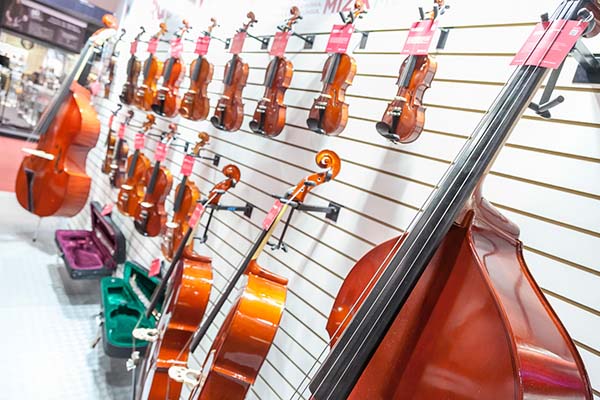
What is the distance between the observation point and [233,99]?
229 centimetres

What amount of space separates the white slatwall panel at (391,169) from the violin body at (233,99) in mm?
256

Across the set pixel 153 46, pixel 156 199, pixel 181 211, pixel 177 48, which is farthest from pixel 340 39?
pixel 153 46

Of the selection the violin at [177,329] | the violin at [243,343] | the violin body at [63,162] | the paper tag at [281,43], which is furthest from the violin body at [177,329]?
the violin body at [63,162]

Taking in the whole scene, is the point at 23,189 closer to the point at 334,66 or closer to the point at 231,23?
the point at 231,23

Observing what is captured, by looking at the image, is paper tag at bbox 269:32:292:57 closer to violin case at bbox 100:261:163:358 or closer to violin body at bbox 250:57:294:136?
violin body at bbox 250:57:294:136

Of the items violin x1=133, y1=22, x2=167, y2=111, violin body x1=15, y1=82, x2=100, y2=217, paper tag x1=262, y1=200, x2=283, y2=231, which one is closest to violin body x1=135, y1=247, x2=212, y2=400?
paper tag x1=262, y1=200, x2=283, y2=231

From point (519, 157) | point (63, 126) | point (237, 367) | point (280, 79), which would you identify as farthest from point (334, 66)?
point (63, 126)

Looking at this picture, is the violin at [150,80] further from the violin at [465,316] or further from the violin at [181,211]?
the violin at [465,316]

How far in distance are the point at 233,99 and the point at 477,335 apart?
6.10 feet

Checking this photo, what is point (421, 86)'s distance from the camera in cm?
139

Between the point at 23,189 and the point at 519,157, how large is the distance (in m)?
3.71

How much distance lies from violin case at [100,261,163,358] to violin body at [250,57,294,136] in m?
1.24

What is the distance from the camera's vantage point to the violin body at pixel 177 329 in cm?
187

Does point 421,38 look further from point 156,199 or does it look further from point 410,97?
point 156,199
